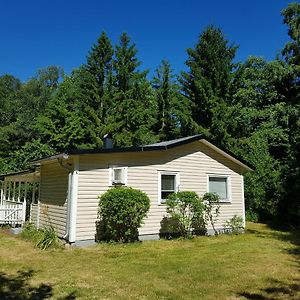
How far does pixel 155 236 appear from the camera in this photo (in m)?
12.0

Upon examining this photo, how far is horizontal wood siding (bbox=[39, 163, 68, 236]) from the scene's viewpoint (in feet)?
37.3

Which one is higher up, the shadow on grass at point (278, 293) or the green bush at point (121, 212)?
the green bush at point (121, 212)

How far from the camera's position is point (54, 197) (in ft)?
40.3

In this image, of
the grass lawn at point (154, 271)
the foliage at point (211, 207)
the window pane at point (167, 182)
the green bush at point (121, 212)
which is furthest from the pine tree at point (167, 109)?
the grass lawn at point (154, 271)

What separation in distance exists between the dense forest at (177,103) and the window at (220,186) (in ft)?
25.9

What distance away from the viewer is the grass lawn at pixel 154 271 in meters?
5.88

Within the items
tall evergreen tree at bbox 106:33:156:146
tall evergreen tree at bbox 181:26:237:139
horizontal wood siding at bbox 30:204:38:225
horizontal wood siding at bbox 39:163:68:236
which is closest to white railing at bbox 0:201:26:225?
horizontal wood siding at bbox 30:204:38:225

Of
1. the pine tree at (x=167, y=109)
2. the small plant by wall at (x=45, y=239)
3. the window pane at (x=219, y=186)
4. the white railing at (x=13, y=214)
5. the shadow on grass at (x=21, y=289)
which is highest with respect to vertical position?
the pine tree at (x=167, y=109)

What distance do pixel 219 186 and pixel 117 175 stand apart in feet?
16.0

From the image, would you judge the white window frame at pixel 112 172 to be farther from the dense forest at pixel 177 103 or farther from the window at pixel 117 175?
the dense forest at pixel 177 103

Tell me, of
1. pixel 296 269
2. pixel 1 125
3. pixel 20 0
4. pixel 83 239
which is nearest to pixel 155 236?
pixel 83 239

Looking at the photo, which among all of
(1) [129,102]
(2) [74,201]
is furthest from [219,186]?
(1) [129,102]

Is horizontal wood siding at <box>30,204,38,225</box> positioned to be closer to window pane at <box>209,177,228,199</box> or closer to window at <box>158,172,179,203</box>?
window at <box>158,172,179,203</box>

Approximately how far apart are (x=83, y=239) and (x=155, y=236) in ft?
8.79
